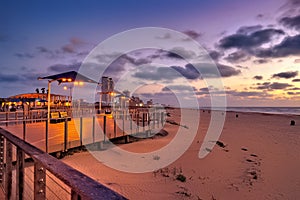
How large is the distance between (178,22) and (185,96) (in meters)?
54.6

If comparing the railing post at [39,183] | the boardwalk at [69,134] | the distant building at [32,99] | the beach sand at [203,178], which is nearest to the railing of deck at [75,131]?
the boardwalk at [69,134]

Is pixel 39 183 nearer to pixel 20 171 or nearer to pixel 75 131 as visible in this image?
pixel 20 171

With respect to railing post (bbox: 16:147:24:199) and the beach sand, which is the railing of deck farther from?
railing post (bbox: 16:147:24:199)

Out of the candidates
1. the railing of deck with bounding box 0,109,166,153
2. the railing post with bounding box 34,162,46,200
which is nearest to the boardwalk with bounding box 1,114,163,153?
the railing of deck with bounding box 0,109,166,153

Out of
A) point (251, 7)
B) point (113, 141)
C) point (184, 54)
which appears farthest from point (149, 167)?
point (184, 54)

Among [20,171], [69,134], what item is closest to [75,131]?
[69,134]

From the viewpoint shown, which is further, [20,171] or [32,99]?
[32,99]

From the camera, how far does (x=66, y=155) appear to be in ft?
28.3

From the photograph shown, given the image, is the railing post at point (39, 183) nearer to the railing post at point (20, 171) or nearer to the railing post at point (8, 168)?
the railing post at point (20, 171)

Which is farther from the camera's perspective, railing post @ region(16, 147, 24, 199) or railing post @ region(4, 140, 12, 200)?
railing post @ region(4, 140, 12, 200)

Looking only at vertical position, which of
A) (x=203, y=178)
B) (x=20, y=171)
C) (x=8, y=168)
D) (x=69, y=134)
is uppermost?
(x=20, y=171)

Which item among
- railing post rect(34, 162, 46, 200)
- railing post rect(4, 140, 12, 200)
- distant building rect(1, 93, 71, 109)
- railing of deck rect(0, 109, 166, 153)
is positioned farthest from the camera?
distant building rect(1, 93, 71, 109)

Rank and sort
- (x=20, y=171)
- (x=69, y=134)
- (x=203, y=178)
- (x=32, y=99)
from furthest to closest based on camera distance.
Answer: (x=32, y=99) < (x=69, y=134) < (x=203, y=178) < (x=20, y=171)

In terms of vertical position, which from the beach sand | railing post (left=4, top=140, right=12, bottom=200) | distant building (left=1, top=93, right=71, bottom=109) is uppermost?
distant building (left=1, top=93, right=71, bottom=109)
